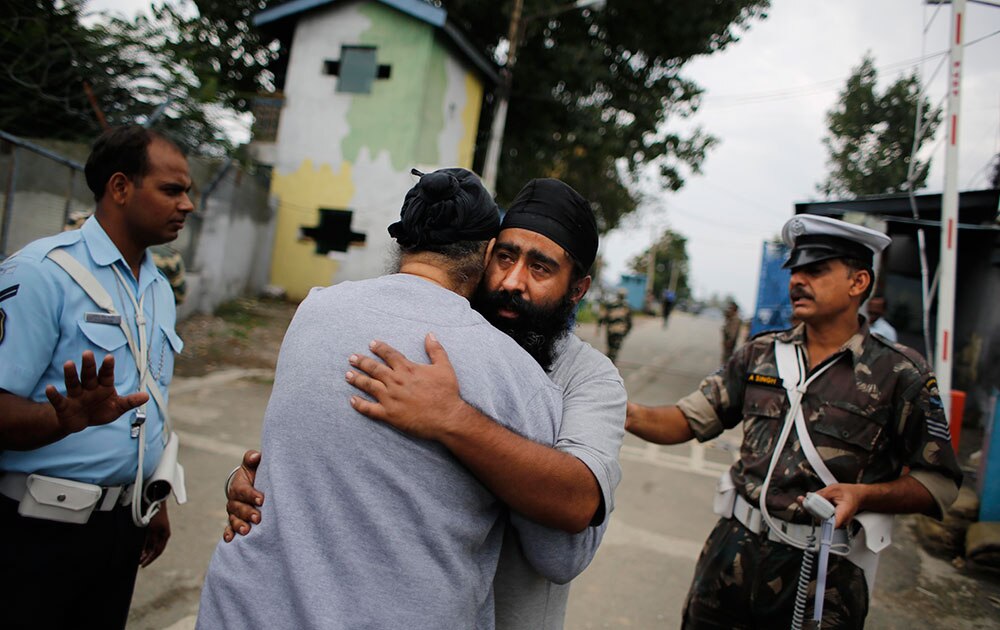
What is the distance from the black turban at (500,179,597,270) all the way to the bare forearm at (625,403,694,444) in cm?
92

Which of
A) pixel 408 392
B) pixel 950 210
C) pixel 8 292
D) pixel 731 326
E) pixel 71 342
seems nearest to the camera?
pixel 408 392

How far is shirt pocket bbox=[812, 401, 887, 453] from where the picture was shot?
2059 mm

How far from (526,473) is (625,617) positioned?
2.75 metres

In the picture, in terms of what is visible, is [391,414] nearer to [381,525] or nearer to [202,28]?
[381,525]

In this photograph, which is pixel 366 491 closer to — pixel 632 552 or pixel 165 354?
pixel 165 354

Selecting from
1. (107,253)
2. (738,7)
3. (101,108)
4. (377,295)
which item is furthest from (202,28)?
(377,295)

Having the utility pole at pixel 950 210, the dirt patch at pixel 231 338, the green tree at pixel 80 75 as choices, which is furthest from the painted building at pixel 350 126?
the utility pole at pixel 950 210

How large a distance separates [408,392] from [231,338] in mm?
9030

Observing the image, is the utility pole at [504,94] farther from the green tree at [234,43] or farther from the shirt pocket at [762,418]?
the shirt pocket at [762,418]

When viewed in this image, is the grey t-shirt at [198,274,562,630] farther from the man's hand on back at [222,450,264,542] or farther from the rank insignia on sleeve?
the rank insignia on sleeve

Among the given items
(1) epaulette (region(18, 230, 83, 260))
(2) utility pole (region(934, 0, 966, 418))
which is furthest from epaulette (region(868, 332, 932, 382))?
(1) epaulette (region(18, 230, 83, 260))

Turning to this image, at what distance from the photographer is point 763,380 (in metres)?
2.30

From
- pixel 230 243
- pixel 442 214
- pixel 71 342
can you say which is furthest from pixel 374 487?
pixel 230 243

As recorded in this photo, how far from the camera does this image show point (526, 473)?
108 centimetres
